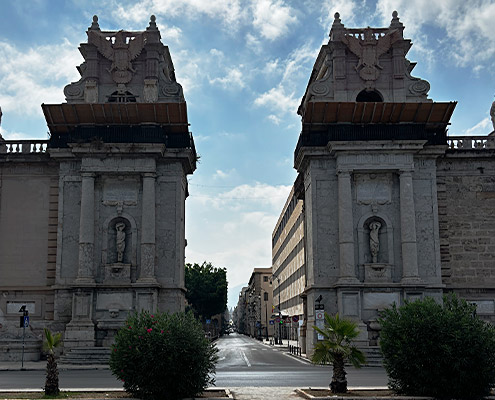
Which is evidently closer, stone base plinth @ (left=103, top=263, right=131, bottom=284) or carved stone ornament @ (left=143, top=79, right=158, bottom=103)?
stone base plinth @ (left=103, top=263, right=131, bottom=284)

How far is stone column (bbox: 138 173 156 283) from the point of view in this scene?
123ft

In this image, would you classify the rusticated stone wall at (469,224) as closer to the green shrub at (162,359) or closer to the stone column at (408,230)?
the stone column at (408,230)

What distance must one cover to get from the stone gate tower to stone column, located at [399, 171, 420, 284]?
0.06 metres

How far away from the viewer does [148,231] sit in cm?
3800

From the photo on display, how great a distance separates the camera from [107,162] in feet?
128

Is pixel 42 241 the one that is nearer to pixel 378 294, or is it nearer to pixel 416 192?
pixel 378 294

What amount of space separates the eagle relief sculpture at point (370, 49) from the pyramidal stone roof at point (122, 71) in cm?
1131

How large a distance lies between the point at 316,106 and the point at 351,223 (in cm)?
737

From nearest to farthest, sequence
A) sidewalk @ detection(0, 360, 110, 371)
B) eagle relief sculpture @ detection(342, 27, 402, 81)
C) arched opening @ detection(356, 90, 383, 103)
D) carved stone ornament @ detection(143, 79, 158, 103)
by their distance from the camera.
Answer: sidewalk @ detection(0, 360, 110, 371) < carved stone ornament @ detection(143, 79, 158, 103) < eagle relief sculpture @ detection(342, 27, 402, 81) < arched opening @ detection(356, 90, 383, 103)

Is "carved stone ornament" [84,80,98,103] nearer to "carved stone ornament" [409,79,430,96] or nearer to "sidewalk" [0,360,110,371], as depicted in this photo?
"sidewalk" [0,360,110,371]

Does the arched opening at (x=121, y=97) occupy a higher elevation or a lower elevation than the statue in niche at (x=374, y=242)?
higher

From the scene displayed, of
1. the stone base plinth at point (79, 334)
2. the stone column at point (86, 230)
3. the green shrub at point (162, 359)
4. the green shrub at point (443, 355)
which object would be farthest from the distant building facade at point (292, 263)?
the green shrub at point (162, 359)

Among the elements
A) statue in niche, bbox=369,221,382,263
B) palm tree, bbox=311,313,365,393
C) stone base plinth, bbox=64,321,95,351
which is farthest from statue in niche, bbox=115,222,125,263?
palm tree, bbox=311,313,365,393

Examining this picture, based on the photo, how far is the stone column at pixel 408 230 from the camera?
3712 centimetres
